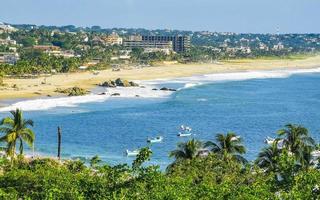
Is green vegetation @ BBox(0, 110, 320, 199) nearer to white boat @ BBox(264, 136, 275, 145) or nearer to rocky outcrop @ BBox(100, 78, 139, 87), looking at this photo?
white boat @ BBox(264, 136, 275, 145)

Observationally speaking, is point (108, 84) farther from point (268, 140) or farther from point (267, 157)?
point (267, 157)

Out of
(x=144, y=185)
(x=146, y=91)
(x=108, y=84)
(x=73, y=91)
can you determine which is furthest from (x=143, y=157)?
(x=108, y=84)

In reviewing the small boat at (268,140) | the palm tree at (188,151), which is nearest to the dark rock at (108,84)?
the small boat at (268,140)

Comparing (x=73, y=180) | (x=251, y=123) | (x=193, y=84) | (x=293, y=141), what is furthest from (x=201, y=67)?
(x=73, y=180)

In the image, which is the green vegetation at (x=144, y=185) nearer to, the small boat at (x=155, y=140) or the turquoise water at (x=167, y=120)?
the turquoise water at (x=167, y=120)

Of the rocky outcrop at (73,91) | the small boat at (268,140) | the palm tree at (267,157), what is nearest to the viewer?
the palm tree at (267,157)
